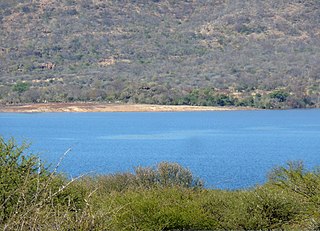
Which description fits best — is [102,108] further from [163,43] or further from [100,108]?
[163,43]

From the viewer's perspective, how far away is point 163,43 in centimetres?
14012

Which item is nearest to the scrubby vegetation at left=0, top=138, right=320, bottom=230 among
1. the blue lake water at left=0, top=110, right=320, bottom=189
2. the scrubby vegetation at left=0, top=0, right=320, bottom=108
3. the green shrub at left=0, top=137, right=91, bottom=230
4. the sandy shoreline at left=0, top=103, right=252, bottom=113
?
the green shrub at left=0, top=137, right=91, bottom=230

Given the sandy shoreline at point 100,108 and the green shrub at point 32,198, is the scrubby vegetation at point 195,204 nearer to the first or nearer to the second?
the green shrub at point 32,198

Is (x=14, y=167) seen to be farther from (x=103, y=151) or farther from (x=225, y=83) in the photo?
(x=225, y=83)

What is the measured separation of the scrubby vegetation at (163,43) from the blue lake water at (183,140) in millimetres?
15013

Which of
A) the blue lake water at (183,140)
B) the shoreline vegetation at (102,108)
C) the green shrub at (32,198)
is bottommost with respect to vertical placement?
the shoreline vegetation at (102,108)

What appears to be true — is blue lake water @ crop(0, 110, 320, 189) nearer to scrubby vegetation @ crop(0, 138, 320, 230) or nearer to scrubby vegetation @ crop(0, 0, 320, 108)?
scrubby vegetation @ crop(0, 138, 320, 230)

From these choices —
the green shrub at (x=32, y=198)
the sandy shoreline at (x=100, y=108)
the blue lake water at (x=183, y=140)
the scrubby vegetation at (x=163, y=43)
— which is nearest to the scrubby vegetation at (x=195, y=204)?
the green shrub at (x=32, y=198)

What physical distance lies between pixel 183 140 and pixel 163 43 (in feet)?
240

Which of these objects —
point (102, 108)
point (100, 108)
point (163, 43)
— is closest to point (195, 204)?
point (102, 108)

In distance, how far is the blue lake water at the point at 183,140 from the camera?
151 ft

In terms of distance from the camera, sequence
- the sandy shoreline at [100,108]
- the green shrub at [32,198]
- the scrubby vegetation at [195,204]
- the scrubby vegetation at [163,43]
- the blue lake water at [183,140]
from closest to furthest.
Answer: the green shrub at [32,198] < the scrubby vegetation at [195,204] < the blue lake water at [183,140] < the sandy shoreline at [100,108] < the scrubby vegetation at [163,43]

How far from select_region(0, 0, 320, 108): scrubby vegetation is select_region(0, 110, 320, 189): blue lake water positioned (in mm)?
15013

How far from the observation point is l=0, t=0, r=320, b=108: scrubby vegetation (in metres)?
123
